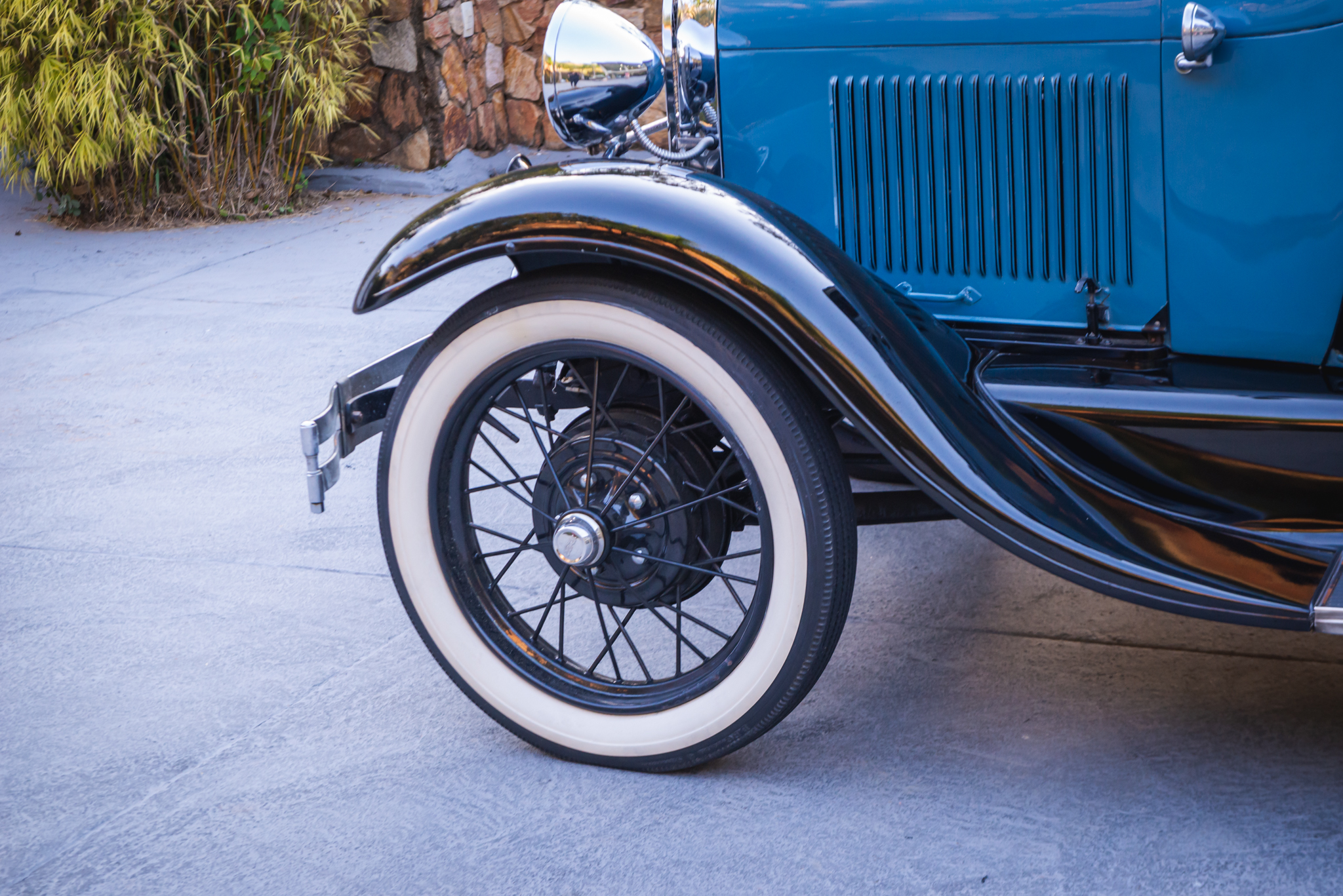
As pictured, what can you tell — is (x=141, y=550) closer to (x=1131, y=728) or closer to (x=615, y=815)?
(x=615, y=815)

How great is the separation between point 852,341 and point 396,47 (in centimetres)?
608

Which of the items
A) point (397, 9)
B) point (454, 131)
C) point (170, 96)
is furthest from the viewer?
point (454, 131)

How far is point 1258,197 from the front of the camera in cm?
186

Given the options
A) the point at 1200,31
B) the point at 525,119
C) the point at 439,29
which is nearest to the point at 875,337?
the point at 1200,31

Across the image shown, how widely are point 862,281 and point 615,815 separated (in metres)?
A: 0.89

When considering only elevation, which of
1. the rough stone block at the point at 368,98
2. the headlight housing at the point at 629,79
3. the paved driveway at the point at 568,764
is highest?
the rough stone block at the point at 368,98

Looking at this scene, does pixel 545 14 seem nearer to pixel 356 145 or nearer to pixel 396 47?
pixel 396 47

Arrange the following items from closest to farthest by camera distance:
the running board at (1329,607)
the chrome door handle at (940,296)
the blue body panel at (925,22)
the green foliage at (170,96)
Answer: the running board at (1329,607) → the blue body panel at (925,22) → the chrome door handle at (940,296) → the green foliage at (170,96)

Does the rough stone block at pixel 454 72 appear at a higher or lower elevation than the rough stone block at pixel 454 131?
higher

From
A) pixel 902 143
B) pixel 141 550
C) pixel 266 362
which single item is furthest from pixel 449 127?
pixel 902 143

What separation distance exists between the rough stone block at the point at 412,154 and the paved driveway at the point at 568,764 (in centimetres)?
438

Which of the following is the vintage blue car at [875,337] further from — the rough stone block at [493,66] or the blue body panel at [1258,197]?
the rough stone block at [493,66]

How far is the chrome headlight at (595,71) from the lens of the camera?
2258mm

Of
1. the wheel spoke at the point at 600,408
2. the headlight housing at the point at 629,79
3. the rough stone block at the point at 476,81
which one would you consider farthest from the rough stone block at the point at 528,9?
the wheel spoke at the point at 600,408
